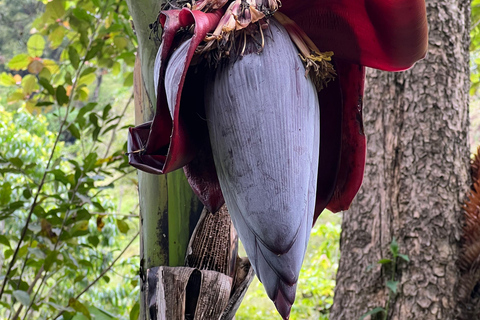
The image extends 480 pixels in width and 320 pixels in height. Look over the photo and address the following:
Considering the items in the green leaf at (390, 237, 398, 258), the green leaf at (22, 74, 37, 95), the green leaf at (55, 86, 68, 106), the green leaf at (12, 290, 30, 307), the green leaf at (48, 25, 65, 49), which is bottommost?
the green leaf at (12, 290, 30, 307)

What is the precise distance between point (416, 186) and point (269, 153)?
0.82 metres

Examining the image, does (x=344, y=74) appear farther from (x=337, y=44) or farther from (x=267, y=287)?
(x=267, y=287)

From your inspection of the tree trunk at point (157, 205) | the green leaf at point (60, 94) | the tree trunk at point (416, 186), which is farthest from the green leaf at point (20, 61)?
the tree trunk at point (157, 205)

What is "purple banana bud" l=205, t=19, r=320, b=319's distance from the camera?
0.75ft

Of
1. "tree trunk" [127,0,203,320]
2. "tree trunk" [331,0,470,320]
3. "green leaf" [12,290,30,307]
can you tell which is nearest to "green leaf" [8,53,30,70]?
"green leaf" [12,290,30,307]

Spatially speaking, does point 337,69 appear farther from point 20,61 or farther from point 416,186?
point 20,61

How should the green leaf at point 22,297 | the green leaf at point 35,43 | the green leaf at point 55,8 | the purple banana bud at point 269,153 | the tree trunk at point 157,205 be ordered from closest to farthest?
the purple banana bud at point 269,153, the tree trunk at point 157,205, the green leaf at point 22,297, the green leaf at point 55,8, the green leaf at point 35,43

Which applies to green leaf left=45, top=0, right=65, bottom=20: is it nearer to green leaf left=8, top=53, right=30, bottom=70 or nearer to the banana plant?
green leaf left=8, top=53, right=30, bottom=70

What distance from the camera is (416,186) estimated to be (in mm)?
976

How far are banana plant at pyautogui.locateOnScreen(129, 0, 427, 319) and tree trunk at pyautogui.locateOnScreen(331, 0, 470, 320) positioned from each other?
2.38 ft

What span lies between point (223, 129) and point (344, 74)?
4.0 inches

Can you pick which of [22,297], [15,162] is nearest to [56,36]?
[15,162]

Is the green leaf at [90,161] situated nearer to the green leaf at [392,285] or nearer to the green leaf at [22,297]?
the green leaf at [22,297]

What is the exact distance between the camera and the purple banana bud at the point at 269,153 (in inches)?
9.0
